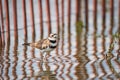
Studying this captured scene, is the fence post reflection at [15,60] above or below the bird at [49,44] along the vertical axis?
below

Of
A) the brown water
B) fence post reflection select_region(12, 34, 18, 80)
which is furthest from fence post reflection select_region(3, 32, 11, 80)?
fence post reflection select_region(12, 34, 18, 80)

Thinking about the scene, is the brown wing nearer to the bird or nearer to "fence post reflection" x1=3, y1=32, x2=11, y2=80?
the bird

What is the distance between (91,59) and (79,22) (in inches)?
163

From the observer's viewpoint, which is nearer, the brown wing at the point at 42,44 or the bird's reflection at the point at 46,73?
the bird's reflection at the point at 46,73

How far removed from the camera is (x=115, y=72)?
36.9 feet

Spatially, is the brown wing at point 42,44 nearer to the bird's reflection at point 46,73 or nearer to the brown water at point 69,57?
the brown water at point 69,57

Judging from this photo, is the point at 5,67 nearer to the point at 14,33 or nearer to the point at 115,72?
the point at 115,72

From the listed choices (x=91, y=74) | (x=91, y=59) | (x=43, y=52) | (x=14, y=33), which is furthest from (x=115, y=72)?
(x=14, y=33)

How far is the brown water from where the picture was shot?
11.1 metres

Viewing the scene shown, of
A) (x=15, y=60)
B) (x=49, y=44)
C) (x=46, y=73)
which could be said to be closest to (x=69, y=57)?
(x=49, y=44)

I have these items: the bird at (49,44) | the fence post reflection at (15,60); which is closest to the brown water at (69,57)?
the fence post reflection at (15,60)

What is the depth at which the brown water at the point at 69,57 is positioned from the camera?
11.1 m

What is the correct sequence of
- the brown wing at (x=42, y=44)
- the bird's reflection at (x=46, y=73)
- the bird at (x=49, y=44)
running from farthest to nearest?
the brown wing at (x=42, y=44), the bird at (x=49, y=44), the bird's reflection at (x=46, y=73)

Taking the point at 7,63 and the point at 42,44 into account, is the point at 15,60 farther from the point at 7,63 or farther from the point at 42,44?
the point at 42,44
